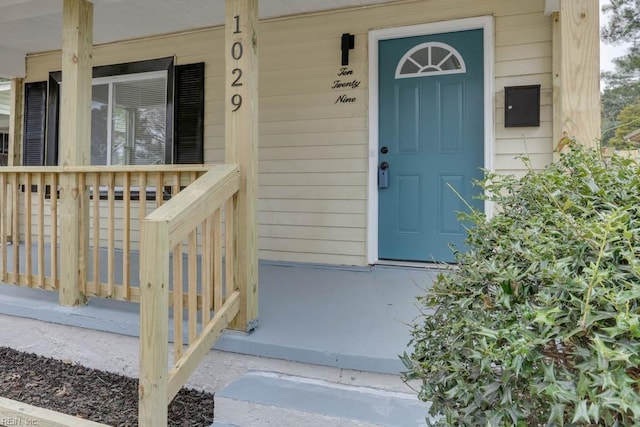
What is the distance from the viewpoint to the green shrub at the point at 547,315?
0.77m

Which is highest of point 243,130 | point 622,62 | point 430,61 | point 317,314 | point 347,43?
point 622,62

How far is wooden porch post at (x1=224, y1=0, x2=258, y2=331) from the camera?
7.56 feet

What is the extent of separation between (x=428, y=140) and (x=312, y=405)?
2.58m

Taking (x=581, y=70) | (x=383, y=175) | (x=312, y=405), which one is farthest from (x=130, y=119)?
(x=581, y=70)

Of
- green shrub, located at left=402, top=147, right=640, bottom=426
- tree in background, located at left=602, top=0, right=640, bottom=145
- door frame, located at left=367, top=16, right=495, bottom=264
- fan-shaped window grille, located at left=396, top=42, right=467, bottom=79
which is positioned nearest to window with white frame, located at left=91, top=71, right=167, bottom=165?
door frame, located at left=367, top=16, right=495, bottom=264

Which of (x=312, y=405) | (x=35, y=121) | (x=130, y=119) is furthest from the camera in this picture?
(x=35, y=121)

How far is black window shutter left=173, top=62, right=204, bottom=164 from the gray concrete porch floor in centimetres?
160

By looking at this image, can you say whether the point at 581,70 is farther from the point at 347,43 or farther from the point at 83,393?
the point at 83,393

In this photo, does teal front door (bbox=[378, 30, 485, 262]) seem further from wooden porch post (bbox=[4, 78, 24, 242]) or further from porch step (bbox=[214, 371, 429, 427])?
wooden porch post (bbox=[4, 78, 24, 242])

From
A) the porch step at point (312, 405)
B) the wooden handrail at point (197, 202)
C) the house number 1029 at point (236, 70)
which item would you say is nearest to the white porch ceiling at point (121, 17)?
the house number 1029 at point (236, 70)

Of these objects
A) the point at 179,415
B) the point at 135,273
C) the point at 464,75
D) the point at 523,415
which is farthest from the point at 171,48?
the point at 523,415

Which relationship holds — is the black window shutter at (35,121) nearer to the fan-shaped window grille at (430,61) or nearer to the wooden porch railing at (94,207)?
the wooden porch railing at (94,207)

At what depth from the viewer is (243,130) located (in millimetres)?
2314

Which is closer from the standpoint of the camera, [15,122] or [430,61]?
[430,61]
